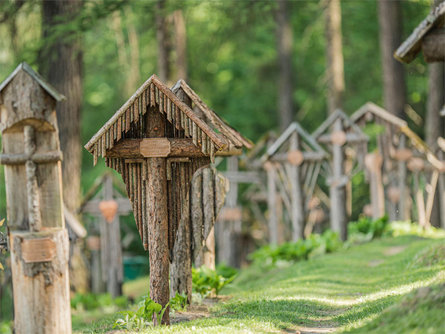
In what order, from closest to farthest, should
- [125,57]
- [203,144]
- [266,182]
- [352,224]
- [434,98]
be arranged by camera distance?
[203,144], [352,224], [266,182], [434,98], [125,57]

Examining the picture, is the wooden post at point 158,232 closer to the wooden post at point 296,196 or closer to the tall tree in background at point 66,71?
the tall tree in background at point 66,71

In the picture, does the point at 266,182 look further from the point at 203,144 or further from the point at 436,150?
the point at 203,144

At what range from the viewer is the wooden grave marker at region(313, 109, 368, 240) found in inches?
723

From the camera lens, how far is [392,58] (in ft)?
74.0

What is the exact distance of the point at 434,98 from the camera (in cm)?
2294

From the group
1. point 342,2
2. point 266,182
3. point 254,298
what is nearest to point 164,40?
point 266,182

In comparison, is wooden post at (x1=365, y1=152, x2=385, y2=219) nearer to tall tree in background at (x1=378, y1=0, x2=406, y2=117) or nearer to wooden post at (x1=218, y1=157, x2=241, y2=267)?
tall tree in background at (x1=378, y1=0, x2=406, y2=117)

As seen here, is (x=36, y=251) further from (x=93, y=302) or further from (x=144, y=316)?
(x=93, y=302)

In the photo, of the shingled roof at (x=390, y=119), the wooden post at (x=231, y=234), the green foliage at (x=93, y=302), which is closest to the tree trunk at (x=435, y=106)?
the shingled roof at (x=390, y=119)

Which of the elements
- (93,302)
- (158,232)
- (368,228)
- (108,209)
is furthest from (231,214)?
(158,232)

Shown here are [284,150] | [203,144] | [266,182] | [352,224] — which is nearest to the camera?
[203,144]

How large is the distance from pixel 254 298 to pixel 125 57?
19.5 m

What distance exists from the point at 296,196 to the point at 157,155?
938 cm

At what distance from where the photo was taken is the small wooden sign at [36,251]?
22.8ft
